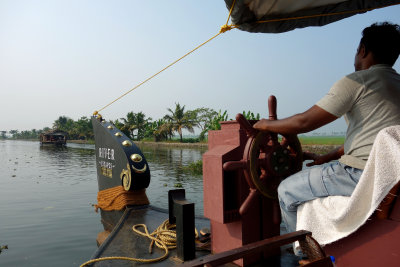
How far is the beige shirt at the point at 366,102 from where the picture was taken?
142cm

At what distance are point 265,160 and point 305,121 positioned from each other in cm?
52

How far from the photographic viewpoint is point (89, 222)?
24.7ft

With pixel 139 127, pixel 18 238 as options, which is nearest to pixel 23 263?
pixel 18 238

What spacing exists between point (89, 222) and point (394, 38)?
7.57 m

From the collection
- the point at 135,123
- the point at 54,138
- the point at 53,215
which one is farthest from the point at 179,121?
the point at 53,215

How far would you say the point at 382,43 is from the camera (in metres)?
1.51

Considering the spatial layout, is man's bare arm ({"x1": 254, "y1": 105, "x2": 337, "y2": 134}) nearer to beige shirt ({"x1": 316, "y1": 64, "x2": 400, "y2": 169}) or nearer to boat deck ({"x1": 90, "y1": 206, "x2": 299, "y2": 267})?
beige shirt ({"x1": 316, "y1": 64, "x2": 400, "y2": 169})

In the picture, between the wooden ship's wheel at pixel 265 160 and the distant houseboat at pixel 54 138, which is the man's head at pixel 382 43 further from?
the distant houseboat at pixel 54 138

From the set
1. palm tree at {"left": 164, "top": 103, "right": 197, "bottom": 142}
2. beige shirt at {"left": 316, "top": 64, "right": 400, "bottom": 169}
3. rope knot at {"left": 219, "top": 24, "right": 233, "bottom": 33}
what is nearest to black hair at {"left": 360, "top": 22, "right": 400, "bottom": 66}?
beige shirt at {"left": 316, "top": 64, "right": 400, "bottom": 169}

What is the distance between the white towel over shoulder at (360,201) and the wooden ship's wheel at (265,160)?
37 centimetres

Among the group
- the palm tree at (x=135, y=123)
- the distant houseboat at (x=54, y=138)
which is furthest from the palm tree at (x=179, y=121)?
the distant houseboat at (x=54, y=138)

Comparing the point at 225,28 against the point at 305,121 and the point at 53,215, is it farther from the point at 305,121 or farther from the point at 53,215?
the point at 53,215

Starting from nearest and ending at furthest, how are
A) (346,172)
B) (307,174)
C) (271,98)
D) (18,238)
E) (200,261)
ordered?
1. (200,261)
2. (346,172)
3. (307,174)
4. (271,98)
5. (18,238)

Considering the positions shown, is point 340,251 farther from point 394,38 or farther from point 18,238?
point 18,238
